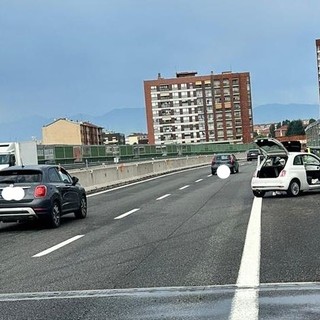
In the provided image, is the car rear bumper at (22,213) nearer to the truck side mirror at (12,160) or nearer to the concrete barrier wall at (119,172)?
the concrete barrier wall at (119,172)

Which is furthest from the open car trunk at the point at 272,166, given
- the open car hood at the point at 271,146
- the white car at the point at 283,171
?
the open car hood at the point at 271,146

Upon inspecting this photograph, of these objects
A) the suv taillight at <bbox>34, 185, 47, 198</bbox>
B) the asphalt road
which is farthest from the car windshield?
the suv taillight at <bbox>34, 185, 47, 198</bbox>

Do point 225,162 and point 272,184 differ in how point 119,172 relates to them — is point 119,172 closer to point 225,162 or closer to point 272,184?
point 225,162

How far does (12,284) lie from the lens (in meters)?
7.43

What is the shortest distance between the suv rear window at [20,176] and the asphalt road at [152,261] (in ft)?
3.94

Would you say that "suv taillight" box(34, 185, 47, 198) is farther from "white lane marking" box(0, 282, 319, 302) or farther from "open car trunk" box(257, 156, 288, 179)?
"open car trunk" box(257, 156, 288, 179)

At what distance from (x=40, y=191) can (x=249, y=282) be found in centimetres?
729

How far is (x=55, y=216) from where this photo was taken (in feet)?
44.3

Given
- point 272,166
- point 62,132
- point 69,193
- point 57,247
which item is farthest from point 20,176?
point 62,132

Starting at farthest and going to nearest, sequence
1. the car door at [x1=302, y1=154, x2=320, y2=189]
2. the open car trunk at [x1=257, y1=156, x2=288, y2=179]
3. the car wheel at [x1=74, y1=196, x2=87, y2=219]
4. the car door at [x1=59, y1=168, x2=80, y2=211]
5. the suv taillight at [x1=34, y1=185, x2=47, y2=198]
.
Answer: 1. the car door at [x1=302, y1=154, x2=320, y2=189]
2. the open car trunk at [x1=257, y1=156, x2=288, y2=179]
3. the car wheel at [x1=74, y1=196, x2=87, y2=219]
4. the car door at [x1=59, y1=168, x2=80, y2=211]
5. the suv taillight at [x1=34, y1=185, x2=47, y2=198]

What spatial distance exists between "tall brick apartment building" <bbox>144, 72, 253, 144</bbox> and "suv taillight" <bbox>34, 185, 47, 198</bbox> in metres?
157

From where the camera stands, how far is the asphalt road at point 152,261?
6129 millimetres

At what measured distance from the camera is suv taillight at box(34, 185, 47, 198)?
13.0m

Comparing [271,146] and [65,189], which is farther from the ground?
[271,146]
